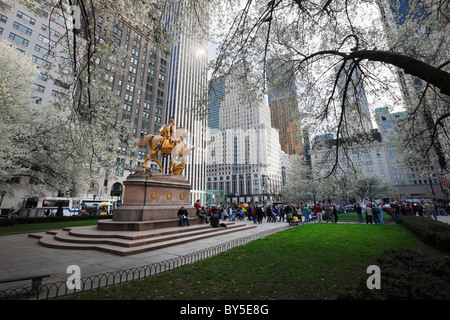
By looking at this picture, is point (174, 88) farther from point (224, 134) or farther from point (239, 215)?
point (239, 215)

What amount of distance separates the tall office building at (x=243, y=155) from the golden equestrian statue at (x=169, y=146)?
95.1 meters

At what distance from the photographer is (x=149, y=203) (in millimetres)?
12320

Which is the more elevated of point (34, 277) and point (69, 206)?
point (69, 206)

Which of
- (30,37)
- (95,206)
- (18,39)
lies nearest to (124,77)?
(30,37)

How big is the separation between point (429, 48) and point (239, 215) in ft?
76.5

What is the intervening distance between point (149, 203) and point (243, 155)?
349 feet

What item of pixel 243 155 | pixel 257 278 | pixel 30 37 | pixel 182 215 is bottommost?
pixel 257 278

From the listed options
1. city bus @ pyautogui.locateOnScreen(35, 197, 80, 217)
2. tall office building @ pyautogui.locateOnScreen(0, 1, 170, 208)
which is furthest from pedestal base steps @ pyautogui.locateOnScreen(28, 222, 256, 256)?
tall office building @ pyautogui.locateOnScreen(0, 1, 170, 208)

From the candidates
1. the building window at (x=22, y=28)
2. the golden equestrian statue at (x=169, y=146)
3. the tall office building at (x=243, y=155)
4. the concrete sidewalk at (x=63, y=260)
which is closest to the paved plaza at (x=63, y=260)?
the concrete sidewalk at (x=63, y=260)

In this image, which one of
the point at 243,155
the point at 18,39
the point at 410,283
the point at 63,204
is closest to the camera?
the point at 410,283

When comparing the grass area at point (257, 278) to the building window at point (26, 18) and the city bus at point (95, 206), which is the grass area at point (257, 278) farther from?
the building window at point (26, 18)

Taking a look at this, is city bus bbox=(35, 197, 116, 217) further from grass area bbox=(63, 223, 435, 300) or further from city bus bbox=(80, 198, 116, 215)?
grass area bbox=(63, 223, 435, 300)

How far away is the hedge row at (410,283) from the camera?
8.71ft

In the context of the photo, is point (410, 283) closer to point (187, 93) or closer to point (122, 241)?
point (122, 241)
